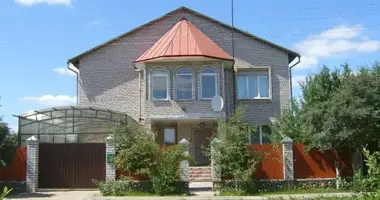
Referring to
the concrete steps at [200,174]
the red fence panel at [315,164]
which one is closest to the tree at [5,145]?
the concrete steps at [200,174]

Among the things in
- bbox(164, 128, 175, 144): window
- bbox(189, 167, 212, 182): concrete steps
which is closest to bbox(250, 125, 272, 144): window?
bbox(164, 128, 175, 144): window

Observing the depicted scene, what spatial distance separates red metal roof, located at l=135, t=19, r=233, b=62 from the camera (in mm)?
26734

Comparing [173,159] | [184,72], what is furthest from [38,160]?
[184,72]

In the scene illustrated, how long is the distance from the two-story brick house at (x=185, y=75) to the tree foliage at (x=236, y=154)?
7288 millimetres

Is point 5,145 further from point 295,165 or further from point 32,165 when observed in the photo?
point 295,165

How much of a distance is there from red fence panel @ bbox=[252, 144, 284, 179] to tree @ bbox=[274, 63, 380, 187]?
132 cm

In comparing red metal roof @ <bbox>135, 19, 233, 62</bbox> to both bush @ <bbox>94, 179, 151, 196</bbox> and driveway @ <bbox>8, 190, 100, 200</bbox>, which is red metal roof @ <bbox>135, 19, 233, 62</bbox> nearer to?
bush @ <bbox>94, 179, 151, 196</bbox>

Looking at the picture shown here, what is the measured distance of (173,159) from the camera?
18.8 meters

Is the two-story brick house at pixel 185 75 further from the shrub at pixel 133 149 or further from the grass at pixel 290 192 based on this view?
the grass at pixel 290 192

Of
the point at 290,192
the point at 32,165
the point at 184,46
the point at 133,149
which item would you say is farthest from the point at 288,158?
the point at 32,165

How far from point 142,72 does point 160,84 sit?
8.30ft

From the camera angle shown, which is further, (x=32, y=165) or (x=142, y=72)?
(x=142, y=72)

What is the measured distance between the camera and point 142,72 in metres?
29.1

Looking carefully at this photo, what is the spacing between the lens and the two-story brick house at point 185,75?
2678 centimetres
